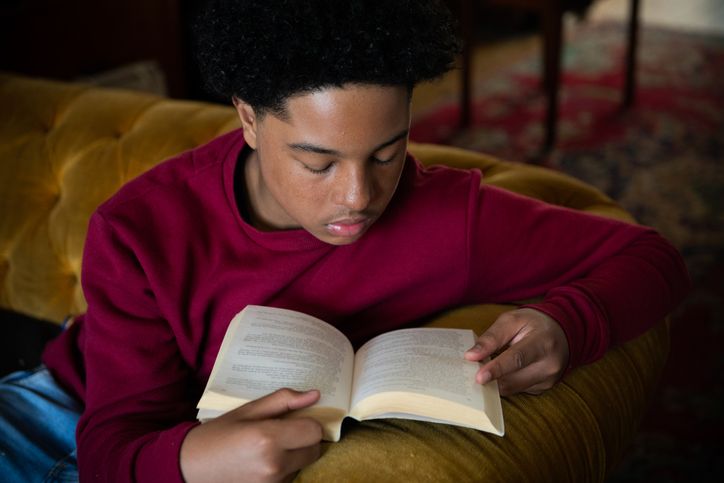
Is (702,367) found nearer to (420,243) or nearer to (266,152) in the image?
(420,243)

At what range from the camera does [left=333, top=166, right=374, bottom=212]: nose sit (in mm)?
1018

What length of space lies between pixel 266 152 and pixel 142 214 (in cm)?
21

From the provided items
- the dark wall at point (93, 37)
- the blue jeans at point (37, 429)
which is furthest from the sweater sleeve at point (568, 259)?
the dark wall at point (93, 37)

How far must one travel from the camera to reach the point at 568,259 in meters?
1.24

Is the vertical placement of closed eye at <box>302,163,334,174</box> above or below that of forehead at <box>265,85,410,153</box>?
below

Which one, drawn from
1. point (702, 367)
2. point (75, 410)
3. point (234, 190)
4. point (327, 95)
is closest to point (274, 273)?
point (234, 190)

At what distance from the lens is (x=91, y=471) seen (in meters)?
1.05

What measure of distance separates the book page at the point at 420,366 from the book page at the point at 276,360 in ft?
0.10

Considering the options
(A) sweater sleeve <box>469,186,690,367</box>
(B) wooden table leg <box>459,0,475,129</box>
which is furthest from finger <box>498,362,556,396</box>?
(B) wooden table leg <box>459,0,475,129</box>

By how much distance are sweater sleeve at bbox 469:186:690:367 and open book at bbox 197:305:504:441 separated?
0.18 metres

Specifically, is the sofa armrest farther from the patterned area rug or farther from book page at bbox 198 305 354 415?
the patterned area rug

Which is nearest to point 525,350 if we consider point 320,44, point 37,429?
point 320,44

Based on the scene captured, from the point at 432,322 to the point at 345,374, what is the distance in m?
0.26

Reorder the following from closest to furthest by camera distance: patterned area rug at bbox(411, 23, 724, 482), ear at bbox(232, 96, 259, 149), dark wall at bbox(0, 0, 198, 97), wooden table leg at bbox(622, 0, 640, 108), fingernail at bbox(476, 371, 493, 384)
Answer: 1. fingernail at bbox(476, 371, 493, 384)
2. ear at bbox(232, 96, 259, 149)
3. patterned area rug at bbox(411, 23, 724, 482)
4. dark wall at bbox(0, 0, 198, 97)
5. wooden table leg at bbox(622, 0, 640, 108)
